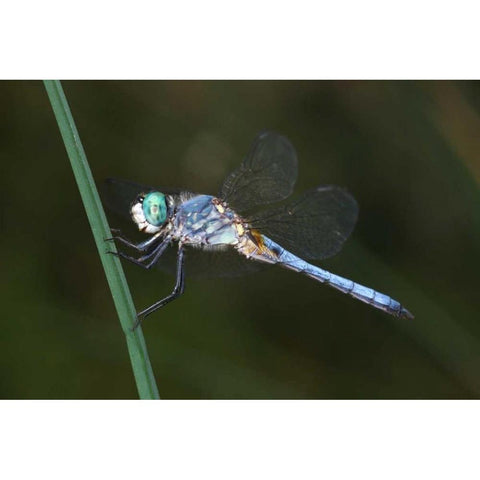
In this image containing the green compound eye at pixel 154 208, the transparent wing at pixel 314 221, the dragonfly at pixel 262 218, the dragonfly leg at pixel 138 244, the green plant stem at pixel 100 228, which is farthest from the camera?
the transparent wing at pixel 314 221

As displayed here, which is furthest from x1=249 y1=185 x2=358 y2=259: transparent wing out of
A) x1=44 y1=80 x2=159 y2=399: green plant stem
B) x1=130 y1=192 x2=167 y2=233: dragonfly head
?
x1=44 y1=80 x2=159 y2=399: green plant stem

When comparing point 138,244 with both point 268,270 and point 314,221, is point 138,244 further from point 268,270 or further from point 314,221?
point 268,270

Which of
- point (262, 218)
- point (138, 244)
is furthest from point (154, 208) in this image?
point (262, 218)

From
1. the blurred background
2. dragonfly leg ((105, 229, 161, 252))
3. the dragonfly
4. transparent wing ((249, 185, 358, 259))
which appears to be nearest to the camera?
dragonfly leg ((105, 229, 161, 252))

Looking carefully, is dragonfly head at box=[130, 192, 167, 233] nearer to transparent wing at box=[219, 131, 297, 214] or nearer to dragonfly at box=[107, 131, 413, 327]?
dragonfly at box=[107, 131, 413, 327]

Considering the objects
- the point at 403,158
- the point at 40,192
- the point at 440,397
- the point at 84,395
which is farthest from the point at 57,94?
the point at 440,397

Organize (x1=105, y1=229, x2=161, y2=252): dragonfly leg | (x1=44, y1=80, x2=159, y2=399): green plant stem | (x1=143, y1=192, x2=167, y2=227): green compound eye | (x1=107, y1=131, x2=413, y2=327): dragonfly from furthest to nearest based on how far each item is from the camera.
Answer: (x1=107, y1=131, x2=413, y2=327): dragonfly, (x1=143, y1=192, x2=167, y2=227): green compound eye, (x1=105, y1=229, x2=161, y2=252): dragonfly leg, (x1=44, y1=80, x2=159, y2=399): green plant stem

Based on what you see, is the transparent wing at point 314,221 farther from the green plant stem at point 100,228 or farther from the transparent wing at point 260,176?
the green plant stem at point 100,228

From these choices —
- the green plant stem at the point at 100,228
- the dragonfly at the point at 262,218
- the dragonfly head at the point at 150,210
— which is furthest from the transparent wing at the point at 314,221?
the green plant stem at the point at 100,228
